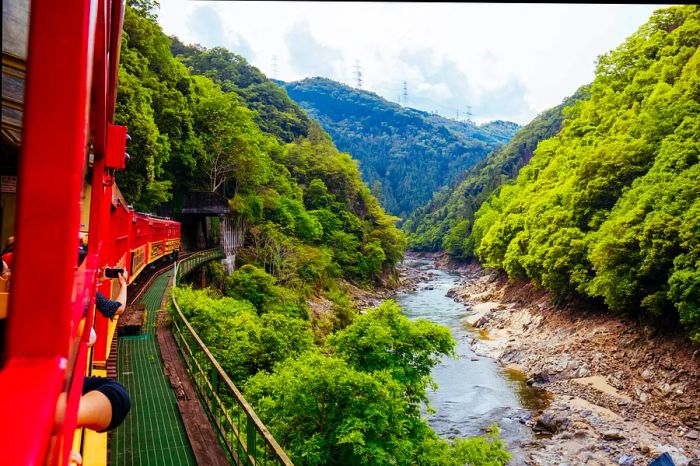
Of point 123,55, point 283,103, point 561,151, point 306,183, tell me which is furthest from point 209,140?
point 283,103

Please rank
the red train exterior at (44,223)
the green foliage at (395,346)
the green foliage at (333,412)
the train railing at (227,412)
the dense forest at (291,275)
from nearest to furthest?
the red train exterior at (44,223), the train railing at (227,412), the green foliage at (333,412), the dense forest at (291,275), the green foliage at (395,346)

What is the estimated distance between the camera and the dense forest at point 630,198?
2081cm

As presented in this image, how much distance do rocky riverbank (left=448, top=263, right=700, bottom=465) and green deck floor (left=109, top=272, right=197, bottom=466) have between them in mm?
11809

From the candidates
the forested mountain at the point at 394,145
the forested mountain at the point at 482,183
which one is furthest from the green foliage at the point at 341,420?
the forested mountain at the point at 394,145

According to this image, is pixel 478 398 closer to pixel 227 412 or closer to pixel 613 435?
pixel 613 435

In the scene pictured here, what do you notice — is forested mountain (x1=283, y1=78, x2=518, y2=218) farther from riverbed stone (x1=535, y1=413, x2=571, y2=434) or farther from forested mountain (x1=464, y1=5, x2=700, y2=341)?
riverbed stone (x1=535, y1=413, x2=571, y2=434)

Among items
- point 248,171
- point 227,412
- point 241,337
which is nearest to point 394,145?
point 248,171

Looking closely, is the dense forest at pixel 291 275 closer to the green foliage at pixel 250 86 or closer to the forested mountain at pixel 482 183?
the green foliage at pixel 250 86

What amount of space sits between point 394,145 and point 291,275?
158 m

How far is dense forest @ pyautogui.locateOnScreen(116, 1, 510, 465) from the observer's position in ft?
31.9

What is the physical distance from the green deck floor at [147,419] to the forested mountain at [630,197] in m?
19.3

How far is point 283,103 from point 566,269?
165ft

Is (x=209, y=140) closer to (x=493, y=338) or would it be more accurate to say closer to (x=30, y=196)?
(x=493, y=338)

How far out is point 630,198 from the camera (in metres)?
25.5
